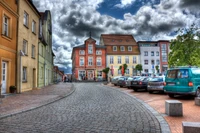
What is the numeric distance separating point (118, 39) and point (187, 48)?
3634cm

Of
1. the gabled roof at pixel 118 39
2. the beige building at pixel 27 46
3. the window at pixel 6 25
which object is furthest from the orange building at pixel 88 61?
the window at pixel 6 25

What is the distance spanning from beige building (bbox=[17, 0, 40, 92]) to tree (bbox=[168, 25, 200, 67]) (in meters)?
19.5

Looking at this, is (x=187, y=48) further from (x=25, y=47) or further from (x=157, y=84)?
(x=25, y=47)

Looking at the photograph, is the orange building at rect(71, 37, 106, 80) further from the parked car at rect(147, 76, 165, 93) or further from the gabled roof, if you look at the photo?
the parked car at rect(147, 76, 165, 93)

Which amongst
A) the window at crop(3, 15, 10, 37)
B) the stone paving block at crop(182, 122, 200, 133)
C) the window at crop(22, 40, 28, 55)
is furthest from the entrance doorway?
the stone paving block at crop(182, 122, 200, 133)

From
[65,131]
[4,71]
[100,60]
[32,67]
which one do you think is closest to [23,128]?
[65,131]

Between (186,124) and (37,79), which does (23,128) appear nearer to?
(186,124)

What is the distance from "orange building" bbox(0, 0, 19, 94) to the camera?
14.1 metres

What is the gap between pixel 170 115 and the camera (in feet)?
24.5

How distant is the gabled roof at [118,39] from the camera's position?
61.5 metres

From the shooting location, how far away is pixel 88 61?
5862cm

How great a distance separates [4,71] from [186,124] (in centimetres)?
1359

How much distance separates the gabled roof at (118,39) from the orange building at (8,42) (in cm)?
4591

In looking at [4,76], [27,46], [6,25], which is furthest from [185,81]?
[27,46]
